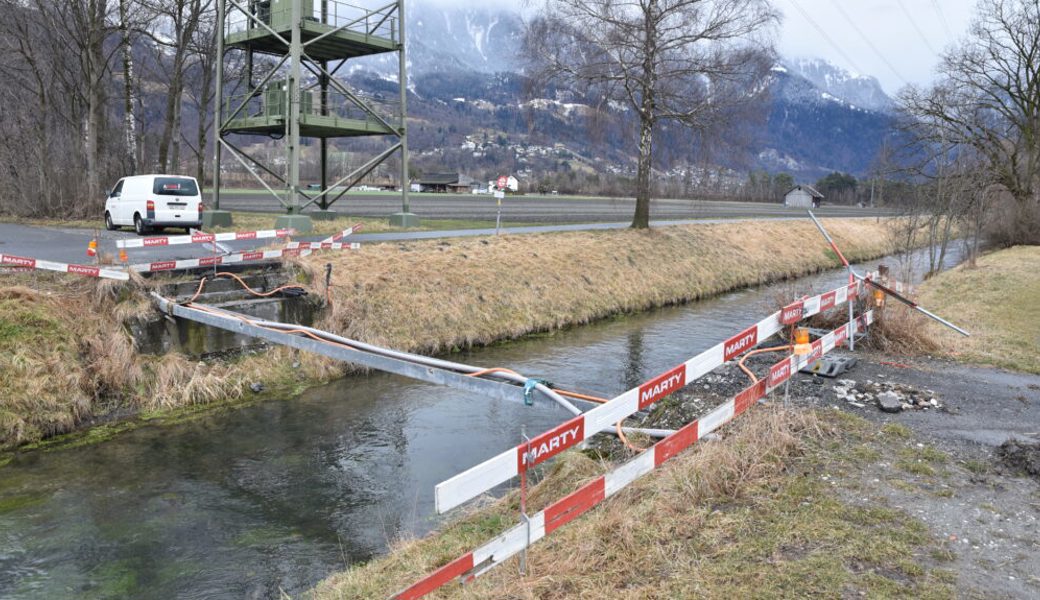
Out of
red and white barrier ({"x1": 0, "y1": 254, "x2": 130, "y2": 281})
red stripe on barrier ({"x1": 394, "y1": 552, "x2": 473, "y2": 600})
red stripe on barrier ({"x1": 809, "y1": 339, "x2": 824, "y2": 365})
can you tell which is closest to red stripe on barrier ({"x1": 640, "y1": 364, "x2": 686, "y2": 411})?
red stripe on barrier ({"x1": 394, "y1": 552, "x2": 473, "y2": 600})

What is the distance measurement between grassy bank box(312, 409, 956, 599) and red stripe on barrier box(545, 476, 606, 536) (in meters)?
0.34

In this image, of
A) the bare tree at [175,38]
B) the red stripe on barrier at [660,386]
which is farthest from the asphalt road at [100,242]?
the red stripe on barrier at [660,386]

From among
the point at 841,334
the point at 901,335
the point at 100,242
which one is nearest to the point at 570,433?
the point at 841,334

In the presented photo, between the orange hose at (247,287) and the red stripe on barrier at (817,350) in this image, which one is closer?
the red stripe on barrier at (817,350)

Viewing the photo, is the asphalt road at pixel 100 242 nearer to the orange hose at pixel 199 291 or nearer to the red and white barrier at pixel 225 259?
the red and white barrier at pixel 225 259

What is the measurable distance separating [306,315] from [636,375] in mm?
6739

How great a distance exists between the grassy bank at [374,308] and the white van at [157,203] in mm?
6762

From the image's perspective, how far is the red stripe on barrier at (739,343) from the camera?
274 inches

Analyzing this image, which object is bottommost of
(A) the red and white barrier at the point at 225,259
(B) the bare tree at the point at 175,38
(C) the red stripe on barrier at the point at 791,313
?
(C) the red stripe on barrier at the point at 791,313

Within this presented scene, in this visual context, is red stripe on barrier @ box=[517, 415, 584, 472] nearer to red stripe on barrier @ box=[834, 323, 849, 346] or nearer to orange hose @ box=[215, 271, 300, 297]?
red stripe on barrier @ box=[834, 323, 849, 346]

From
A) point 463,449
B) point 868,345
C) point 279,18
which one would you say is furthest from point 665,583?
point 279,18

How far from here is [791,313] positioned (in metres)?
8.76

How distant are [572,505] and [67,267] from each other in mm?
10724

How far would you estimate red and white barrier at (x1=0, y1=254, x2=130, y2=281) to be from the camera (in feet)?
38.4
